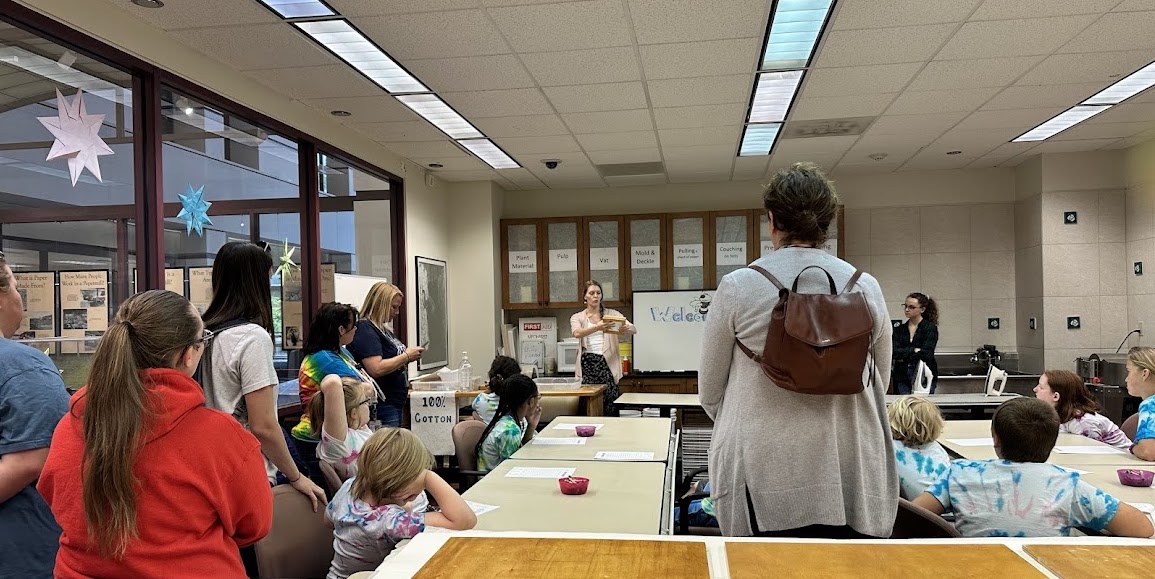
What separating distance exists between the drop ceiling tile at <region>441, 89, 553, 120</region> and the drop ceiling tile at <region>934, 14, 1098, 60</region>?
7.99 feet

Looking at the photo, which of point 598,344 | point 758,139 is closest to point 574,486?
point 598,344

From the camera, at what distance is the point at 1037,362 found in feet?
24.2

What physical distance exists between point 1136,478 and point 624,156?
4.90 meters

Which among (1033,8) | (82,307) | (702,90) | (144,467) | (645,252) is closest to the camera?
(144,467)

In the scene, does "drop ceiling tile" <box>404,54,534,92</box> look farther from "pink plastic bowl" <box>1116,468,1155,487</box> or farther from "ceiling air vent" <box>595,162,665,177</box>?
"pink plastic bowl" <box>1116,468,1155,487</box>

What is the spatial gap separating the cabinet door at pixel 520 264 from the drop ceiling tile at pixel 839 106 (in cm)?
358

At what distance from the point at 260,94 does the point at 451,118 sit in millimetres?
1358

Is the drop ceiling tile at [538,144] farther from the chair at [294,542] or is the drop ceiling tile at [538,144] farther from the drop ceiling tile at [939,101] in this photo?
the chair at [294,542]

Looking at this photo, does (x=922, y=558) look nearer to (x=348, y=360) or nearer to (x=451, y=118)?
(x=348, y=360)

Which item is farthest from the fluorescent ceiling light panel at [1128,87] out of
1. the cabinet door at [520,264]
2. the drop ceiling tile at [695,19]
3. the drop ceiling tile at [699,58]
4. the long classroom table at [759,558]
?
the cabinet door at [520,264]

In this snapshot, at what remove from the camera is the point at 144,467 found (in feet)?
4.56

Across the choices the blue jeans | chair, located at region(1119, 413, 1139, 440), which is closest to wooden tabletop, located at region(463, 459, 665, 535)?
the blue jeans

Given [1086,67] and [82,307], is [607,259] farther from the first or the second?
[82,307]

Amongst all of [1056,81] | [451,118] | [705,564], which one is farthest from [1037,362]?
[705,564]
